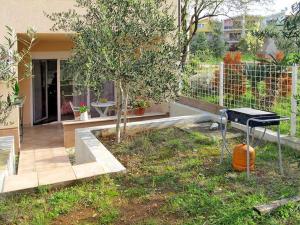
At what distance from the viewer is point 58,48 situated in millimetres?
15523

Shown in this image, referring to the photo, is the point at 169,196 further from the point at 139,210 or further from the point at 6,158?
the point at 6,158

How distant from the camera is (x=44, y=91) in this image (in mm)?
16016

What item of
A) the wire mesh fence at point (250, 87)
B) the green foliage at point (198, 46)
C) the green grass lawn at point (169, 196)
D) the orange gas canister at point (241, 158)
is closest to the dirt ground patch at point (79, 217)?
the green grass lawn at point (169, 196)

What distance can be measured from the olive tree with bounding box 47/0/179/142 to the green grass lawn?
1.57 meters

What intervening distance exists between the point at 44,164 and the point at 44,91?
22.0ft

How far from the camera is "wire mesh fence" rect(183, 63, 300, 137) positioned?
29.5 feet

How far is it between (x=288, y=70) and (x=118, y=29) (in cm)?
446

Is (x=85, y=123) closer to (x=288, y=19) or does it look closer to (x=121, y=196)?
(x=121, y=196)

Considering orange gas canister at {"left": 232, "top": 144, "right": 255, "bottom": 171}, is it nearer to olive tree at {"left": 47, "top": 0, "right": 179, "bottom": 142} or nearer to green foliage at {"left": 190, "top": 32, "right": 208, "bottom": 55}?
olive tree at {"left": 47, "top": 0, "right": 179, "bottom": 142}

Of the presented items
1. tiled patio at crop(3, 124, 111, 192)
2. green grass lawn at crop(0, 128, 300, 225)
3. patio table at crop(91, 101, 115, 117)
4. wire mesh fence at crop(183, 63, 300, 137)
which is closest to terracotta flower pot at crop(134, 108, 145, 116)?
patio table at crop(91, 101, 115, 117)

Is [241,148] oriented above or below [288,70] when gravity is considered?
below

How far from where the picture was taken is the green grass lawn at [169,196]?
429 cm

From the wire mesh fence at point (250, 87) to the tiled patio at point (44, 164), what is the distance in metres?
3.64

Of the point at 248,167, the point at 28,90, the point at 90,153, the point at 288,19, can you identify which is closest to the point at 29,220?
the point at 90,153
